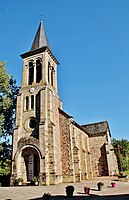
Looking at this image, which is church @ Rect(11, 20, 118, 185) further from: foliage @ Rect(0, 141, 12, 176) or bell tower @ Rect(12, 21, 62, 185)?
foliage @ Rect(0, 141, 12, 176)

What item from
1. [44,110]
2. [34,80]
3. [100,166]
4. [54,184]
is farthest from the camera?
[100,166]

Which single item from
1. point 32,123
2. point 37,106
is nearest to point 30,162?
point 32,123

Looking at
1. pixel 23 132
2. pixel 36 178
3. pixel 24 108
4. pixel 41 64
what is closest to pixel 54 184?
pixel 36 178

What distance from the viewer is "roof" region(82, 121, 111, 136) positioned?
37.1 m

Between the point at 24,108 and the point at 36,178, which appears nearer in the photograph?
the point at 36,178

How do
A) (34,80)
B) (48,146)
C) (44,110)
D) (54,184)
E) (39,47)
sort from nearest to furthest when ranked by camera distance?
(54,184)
(48,146)
(44,110)
(34,80)
(39,47)

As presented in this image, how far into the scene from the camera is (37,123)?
2388 centimetres

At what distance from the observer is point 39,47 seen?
2967 cm

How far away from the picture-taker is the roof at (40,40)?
3032 centimetres

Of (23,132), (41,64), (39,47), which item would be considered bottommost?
(23,132)

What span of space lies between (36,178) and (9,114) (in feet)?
36.5

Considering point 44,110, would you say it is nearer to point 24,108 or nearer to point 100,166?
point 24,108

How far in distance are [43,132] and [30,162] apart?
440 centimetres

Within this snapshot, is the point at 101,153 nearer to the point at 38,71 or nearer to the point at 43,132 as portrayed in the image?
the point at 43,132
